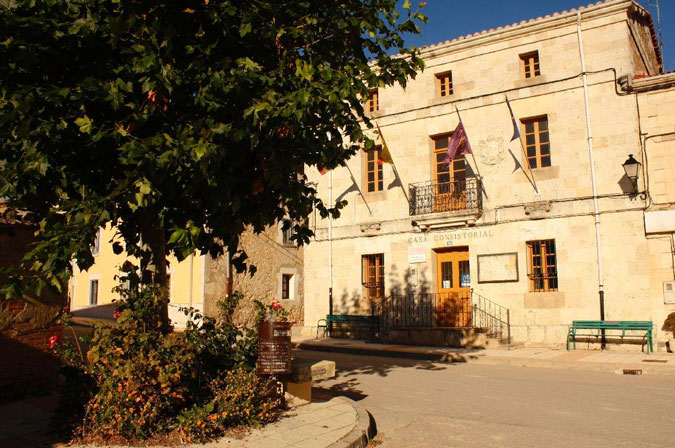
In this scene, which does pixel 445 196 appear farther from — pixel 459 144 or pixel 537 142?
pixel 537 142

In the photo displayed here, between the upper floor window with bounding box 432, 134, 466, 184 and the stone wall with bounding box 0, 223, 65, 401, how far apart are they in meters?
12.5

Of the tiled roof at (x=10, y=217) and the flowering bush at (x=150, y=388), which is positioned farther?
the tiled roof at (x=10, y=217)

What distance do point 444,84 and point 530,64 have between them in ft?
9.19

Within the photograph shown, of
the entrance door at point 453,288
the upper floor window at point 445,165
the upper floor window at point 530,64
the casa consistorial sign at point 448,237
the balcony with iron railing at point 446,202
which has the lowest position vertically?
the entrance door at point 453,288

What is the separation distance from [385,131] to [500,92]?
4.05 meters

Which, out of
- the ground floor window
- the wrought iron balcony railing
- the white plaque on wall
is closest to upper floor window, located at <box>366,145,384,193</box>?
the wrought iron balcony railing

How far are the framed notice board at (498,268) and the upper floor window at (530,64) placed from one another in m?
5.49

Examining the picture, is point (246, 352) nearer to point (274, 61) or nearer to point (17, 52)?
point (274, 61)

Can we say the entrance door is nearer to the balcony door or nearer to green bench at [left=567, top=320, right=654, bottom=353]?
the balcony door

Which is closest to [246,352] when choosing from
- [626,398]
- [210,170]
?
[210,170]

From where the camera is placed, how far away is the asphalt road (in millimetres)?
5961

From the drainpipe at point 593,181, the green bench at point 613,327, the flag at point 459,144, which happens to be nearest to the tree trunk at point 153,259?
the flag at point 459,144

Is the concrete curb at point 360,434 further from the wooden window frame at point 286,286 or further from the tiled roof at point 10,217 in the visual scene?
the wooden window frame at point 286,286

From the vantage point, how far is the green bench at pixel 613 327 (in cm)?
1339
